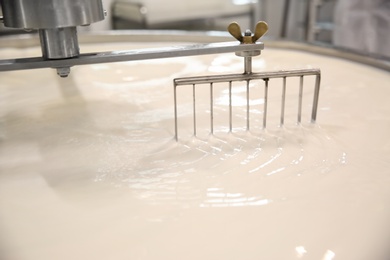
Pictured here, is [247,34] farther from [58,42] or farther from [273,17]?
[273,17]

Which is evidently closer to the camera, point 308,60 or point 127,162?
point 127,162

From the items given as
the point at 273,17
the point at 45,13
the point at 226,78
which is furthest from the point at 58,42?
the point at 273,17

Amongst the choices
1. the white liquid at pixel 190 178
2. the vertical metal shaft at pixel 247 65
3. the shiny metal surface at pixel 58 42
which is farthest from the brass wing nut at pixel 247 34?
the shiny metal surface at pixel 58 42

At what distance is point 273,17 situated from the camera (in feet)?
12.1

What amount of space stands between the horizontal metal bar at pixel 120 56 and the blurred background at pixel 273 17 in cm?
112

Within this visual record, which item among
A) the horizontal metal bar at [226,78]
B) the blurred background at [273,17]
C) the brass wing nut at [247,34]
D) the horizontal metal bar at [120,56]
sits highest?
the brass wing nut at [247,34]

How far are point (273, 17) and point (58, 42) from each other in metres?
3.18

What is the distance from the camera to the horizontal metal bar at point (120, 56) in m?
0.74

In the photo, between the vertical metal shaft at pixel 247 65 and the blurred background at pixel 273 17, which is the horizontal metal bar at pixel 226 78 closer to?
the vertical metal shaft at pixel 247 65

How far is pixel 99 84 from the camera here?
123cm

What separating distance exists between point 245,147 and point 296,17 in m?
2.92

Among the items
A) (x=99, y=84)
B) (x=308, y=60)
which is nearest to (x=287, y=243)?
(x=99, y=84)

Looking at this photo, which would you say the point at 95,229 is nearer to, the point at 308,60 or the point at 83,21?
the point at 83,21

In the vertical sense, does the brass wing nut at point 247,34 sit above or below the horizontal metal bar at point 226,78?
above
